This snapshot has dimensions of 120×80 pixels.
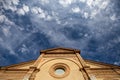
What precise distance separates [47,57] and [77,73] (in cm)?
524

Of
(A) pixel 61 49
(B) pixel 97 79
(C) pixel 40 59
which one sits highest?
(A) pixel 61 49

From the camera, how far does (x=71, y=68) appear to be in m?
20.2

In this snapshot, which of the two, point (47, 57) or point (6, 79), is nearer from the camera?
point (6, 79)

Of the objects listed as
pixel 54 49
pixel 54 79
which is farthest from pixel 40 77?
pixel 54 49

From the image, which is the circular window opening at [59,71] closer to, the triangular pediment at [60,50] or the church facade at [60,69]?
the church facade at [60,69]

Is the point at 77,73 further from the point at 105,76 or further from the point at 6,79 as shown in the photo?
the point at 6,79

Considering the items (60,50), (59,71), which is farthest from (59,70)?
(60,50)

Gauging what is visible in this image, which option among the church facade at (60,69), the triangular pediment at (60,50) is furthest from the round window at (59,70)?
the triangular pediment at (60,50)

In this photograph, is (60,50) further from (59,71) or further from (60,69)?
(59,71)

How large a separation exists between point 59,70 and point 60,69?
0.32 metres

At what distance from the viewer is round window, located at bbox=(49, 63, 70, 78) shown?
19.2m

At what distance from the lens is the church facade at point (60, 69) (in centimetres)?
1858

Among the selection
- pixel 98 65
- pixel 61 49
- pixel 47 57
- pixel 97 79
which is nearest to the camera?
pixel 97 79

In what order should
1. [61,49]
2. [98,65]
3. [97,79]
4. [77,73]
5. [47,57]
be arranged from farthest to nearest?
[61,49], [47,57], [98,65], [77,73], [97,79]
